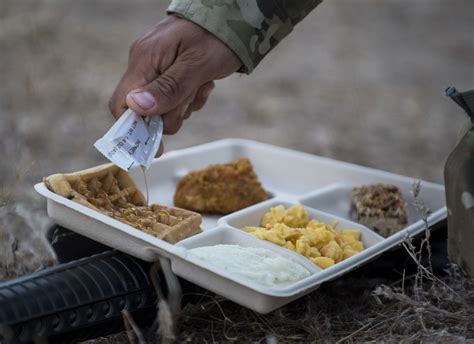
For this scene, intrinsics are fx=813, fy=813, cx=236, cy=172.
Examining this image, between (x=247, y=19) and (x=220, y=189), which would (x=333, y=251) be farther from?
(x=247, y=19)

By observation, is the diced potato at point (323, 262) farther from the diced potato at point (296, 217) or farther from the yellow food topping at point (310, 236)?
the diced potato at point (296, 217)

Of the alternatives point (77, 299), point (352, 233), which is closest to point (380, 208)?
point (352, 233)

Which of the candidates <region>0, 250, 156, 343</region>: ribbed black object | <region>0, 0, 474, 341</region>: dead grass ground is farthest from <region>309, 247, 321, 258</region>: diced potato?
<region>0, 250, 156, 343</region>: ribbed black object

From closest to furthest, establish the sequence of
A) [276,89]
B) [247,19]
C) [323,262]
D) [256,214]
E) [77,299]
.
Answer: [77,299], [323,262], [247,19], [256,214], [276,89]

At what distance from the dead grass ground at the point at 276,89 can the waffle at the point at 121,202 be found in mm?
357

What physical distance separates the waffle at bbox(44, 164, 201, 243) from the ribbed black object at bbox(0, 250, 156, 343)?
105mm

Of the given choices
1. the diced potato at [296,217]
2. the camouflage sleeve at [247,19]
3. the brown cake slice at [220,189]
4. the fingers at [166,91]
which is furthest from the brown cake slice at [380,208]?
the fingers at [166,91]

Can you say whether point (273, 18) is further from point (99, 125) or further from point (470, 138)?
point (99, 125)

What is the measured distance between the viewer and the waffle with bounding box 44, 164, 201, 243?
86.2 inches

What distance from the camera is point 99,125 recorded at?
160 inches

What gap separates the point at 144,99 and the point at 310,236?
23.3 inches

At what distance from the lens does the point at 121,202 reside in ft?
7.68

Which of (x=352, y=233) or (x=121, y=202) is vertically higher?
(x=121, y=202)

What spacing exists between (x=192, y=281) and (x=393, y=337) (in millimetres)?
527
